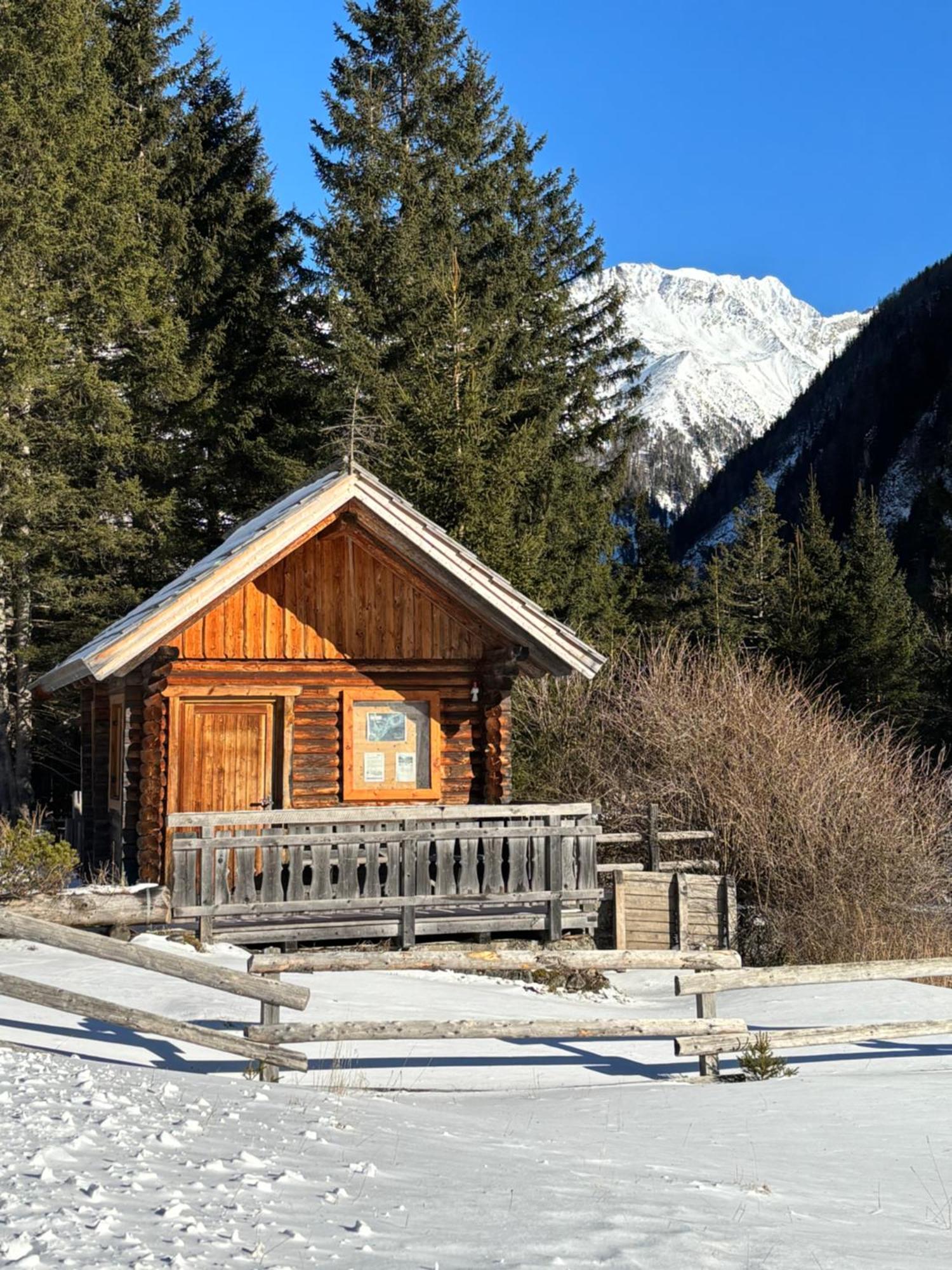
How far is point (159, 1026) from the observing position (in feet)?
29.8

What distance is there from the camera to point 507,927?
49.5 feet

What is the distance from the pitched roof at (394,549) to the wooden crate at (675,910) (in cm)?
315

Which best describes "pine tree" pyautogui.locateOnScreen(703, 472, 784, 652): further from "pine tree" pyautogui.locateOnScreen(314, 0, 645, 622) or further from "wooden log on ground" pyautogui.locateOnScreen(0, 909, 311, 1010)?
"wooden log on ground" pyautogui.locateOnScreen(0, 909, 311, 1010)

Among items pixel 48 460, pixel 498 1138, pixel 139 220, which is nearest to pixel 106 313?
pixel 48 460

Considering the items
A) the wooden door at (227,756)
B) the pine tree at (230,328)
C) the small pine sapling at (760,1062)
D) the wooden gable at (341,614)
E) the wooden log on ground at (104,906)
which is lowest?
the small pine sapling at (760,1062)

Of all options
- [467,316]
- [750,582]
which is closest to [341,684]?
[467,316]

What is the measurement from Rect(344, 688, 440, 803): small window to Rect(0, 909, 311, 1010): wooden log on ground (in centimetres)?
788

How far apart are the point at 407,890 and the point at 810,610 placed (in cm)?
3518

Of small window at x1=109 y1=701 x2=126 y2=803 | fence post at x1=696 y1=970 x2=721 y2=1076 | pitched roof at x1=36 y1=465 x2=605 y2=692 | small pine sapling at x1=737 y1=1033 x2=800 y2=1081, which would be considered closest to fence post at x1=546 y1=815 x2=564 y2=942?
pitched roof at x1=36 y1=465 x2=605 y2=692

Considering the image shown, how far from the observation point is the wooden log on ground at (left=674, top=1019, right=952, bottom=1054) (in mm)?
10039

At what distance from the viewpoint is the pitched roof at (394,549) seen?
15141 mm

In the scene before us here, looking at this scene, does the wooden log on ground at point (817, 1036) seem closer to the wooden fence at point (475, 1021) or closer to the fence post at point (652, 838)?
the wooden fence at point (475, 1021)

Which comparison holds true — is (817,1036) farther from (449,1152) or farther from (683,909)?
(683,909)

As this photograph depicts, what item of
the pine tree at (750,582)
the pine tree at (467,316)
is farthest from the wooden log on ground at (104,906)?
the pine tree at (750,582)
